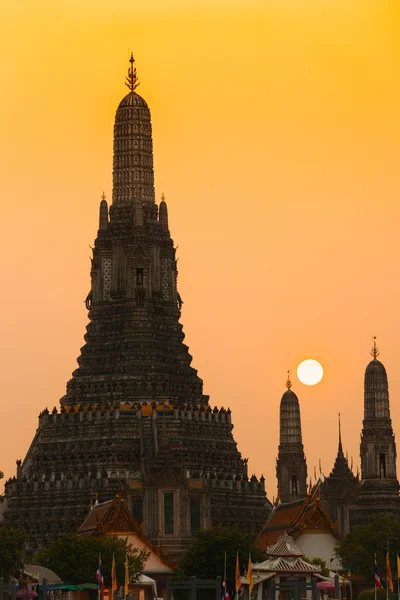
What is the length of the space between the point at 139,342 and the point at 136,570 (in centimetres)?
4091

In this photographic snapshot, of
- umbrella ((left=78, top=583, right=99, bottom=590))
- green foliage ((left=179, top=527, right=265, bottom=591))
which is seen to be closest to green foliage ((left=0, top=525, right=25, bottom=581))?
umbrella ((left=78, top=583, right=99, bottom=590))

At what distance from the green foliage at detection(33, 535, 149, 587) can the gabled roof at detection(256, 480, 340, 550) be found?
62.2ft

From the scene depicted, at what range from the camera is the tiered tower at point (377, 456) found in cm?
19338

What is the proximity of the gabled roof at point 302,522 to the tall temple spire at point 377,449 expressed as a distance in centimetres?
955

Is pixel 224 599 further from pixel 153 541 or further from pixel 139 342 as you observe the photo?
pixel 139 342

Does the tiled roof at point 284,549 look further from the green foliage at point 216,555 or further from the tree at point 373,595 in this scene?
the green foliage at point 216,555

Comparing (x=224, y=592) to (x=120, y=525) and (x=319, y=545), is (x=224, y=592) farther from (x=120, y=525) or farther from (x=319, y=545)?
(x=319, y=545)

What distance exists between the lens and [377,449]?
195125mm

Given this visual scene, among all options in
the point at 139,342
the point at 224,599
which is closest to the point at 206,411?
the point at 139,342

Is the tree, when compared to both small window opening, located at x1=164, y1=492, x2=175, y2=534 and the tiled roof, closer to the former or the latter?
the tiled roof

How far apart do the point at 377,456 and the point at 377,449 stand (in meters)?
0.55

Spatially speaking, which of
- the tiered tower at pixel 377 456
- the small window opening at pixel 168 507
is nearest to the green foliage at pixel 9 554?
the small window opening at pixel 168 507

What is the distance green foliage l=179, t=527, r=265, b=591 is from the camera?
546ft

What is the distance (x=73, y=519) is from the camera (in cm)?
18888
